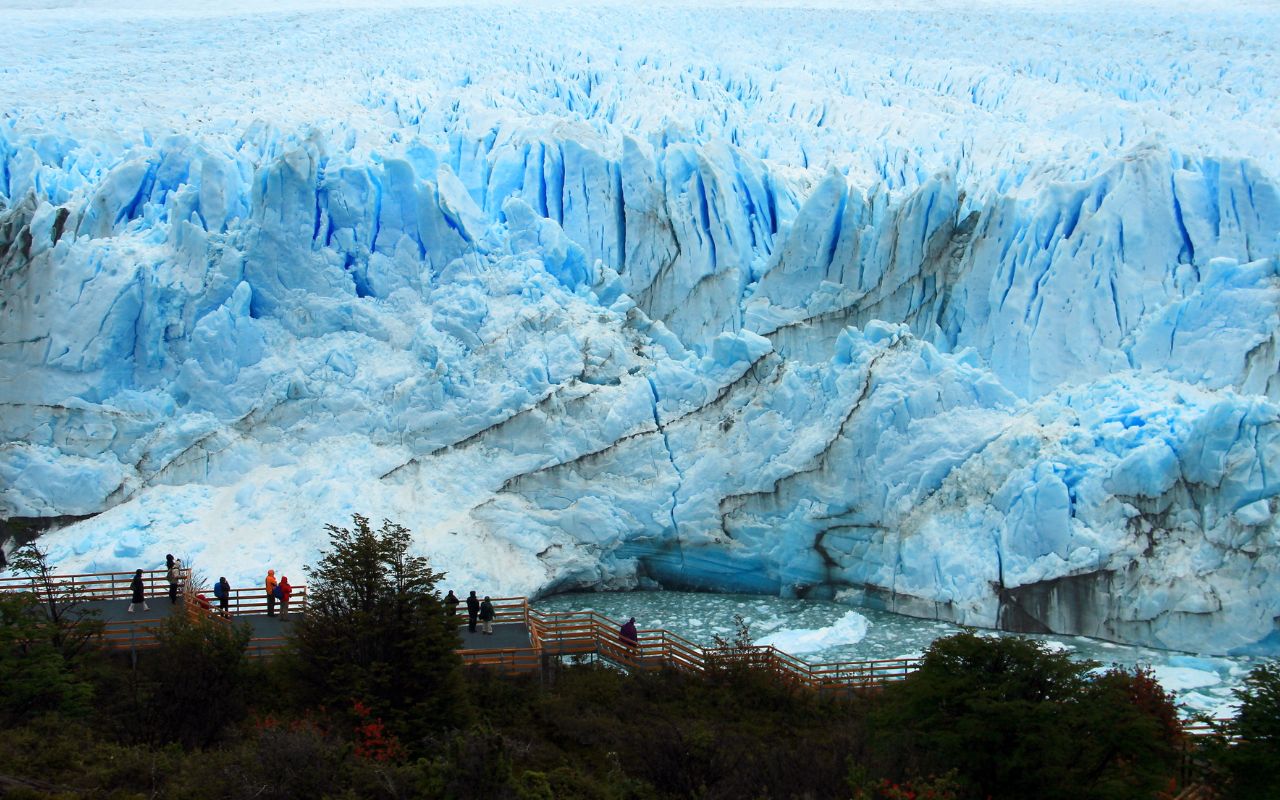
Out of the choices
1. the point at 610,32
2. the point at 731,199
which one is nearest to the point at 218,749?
the point at 731,199

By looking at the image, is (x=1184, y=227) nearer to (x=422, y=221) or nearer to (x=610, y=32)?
(x=422, y=221)

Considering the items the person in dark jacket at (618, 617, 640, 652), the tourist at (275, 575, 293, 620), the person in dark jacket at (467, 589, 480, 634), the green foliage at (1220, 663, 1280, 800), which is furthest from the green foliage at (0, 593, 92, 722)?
the green foliage at (1220, 663, 1280, 800)

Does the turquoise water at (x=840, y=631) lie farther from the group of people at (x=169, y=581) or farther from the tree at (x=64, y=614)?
the tree at (x=64, y=614)

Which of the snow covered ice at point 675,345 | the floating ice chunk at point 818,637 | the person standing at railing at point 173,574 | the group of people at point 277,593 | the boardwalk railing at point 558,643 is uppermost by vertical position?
the snow covered ice at point 675,345

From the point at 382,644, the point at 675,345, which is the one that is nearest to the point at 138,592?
the point at 382,644

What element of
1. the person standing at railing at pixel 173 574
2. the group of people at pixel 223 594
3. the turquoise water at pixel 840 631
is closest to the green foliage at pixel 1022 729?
the turquoise water at pixel 840 631

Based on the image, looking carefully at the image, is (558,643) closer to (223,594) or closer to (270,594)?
(270,594)

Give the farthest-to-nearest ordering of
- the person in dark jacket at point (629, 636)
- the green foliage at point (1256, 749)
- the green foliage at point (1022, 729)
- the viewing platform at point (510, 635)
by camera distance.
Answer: the person in dark jacket at point (629, 636)
the viewing platform at point (510, 635)
the green foliage at point (1022, 729)
the green foliage at point (1256, 749)
